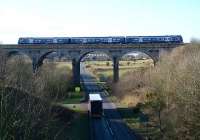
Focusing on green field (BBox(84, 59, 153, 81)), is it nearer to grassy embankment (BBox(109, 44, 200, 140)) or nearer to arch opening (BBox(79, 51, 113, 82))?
arch opening (BBox(79, 51, 113, 82))

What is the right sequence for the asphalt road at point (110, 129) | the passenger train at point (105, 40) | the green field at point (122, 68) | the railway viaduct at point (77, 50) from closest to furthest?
the asphalt road at point (110, 129) → the railway viaduct at point (77, 50) → the passenger train at point (105, 40) → the green field at point (122, 68)

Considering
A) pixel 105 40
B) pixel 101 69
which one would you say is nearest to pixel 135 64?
pixel 101 69

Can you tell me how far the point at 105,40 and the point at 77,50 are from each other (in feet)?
17.6

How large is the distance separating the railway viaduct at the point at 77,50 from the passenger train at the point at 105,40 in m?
1.48

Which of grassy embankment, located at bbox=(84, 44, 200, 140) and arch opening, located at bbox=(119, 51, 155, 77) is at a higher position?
arch opening, located at bbox=(119, 51, 155, 77)

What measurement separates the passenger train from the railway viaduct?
1.48 metres

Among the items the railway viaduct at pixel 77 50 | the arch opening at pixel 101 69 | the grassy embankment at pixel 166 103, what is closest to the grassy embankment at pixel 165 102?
the grassy embankment at pixel 166 103

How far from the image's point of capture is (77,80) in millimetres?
91938

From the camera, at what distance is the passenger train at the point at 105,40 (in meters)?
88.6

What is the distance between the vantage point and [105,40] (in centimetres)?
9194

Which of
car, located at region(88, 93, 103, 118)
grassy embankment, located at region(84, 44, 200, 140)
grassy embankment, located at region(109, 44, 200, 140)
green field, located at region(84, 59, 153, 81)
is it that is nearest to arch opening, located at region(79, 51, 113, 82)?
green field, located at region(84, 59, 153, 81)

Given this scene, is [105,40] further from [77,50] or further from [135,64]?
[135,64]

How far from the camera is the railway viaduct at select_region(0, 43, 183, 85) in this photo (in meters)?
88.2

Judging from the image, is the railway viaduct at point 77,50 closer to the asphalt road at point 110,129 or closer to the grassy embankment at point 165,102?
the grassy embankment at point 165,102
